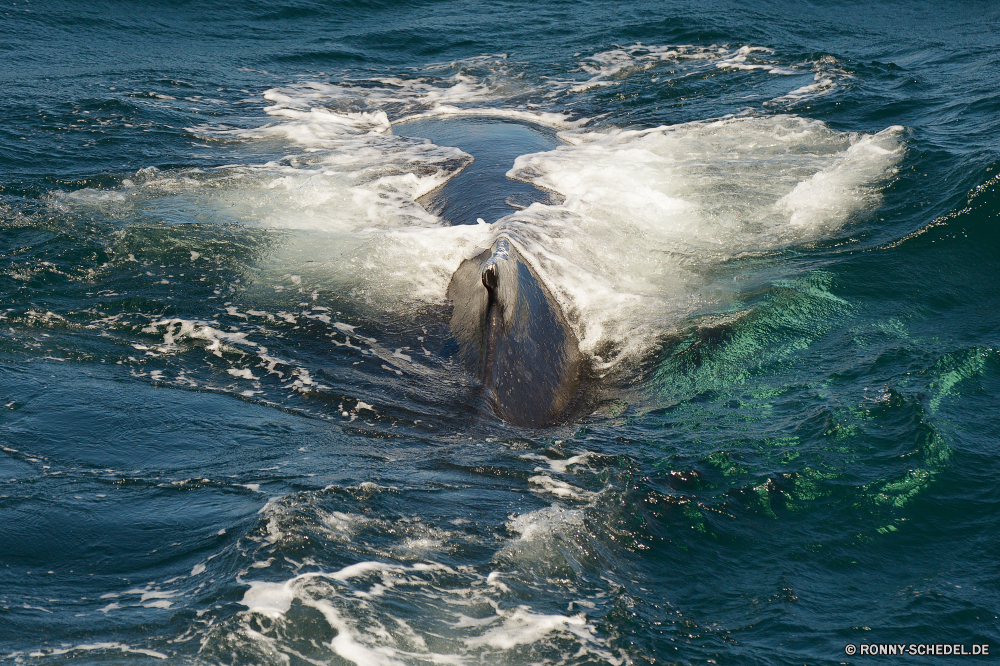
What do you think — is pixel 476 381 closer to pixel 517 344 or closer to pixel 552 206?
pixel 517 344

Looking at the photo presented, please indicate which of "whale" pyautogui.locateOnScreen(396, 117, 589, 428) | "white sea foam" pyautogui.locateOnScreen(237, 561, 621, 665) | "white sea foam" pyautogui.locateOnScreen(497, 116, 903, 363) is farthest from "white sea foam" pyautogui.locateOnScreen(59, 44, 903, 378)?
"white sea foam" pyautogui.locateOnScreen(237, 561, 621, 665)

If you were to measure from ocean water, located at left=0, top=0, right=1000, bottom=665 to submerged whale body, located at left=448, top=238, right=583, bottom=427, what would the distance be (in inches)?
8.6

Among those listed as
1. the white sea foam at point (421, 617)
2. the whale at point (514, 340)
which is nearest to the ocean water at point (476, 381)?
the white sea foam at point (421, 617)

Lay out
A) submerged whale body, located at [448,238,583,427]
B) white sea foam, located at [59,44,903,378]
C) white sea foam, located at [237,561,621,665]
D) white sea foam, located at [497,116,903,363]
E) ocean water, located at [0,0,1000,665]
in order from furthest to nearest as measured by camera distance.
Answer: white sea foam, located at [497,116,903,363] < white sea foam, located at [59,44,903,378] < submerged whale body, located at [448,238,583,427] < ocean water, located at [0,0,1000,665] < white sea foam, located at [237,561,621,665]

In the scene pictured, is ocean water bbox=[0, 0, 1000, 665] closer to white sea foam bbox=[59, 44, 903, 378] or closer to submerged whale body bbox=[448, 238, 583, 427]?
white sea foam bbox=[59, 44, 903, 378]

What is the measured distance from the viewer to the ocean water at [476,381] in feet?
15.0

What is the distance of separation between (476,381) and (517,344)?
1.73 ft

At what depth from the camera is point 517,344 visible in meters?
7.32

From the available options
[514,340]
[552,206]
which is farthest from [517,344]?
[552,206]

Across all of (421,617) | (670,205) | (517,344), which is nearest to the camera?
(421,617)

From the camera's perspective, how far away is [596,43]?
66.9 ft

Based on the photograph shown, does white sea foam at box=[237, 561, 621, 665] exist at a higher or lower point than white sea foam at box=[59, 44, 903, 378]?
lower

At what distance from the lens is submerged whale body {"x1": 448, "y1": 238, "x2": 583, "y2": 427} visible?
6891 millimetres

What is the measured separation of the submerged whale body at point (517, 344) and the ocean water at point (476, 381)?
0.22 metres
